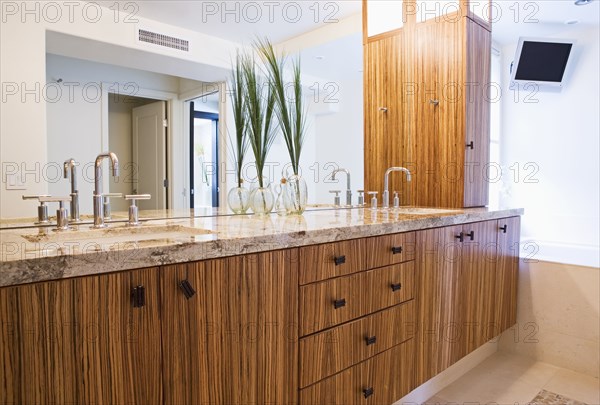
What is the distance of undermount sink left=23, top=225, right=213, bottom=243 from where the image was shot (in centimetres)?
126

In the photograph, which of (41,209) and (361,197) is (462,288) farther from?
(41,209)

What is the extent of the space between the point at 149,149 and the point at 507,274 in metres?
2.08

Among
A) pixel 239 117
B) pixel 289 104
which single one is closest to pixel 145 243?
pixel 239 117

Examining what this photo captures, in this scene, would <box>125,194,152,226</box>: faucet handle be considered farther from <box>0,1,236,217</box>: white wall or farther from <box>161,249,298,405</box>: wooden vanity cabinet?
<box>161,249,298,405</box>: wooden vanity cabinet

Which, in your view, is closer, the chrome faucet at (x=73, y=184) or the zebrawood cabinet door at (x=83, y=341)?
the zebrawood cabinet door at (x=83, y=341)

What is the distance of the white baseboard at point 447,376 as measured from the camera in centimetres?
200

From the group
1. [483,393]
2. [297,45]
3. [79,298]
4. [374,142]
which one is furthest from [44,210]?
[483,393]

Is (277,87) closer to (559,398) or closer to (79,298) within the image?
(79,298)

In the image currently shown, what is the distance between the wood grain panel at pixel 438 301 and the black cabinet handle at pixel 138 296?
1147mm

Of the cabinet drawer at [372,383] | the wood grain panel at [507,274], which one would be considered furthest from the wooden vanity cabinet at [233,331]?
the wood grain panel at [507,274]

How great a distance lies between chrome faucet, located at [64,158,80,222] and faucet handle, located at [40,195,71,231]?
0.02m

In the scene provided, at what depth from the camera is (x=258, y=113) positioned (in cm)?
195

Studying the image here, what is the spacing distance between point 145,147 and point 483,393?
78.9 inches

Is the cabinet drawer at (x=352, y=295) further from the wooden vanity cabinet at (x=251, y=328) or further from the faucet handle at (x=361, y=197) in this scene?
the faucet handle at (x=361, y=197)
